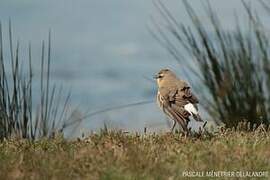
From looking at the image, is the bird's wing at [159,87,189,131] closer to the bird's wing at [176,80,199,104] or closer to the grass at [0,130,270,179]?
the bird's wing at [176,80,199,104]

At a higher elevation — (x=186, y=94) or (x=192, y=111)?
(x=186, y=94)

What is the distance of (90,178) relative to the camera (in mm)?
6613

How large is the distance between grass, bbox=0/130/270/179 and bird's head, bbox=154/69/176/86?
1181 mm

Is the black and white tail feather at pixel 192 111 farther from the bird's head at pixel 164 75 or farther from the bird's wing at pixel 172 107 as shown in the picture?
the bird's head at pixel 164 75

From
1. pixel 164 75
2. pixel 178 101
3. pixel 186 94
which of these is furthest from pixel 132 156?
pixel 164 75

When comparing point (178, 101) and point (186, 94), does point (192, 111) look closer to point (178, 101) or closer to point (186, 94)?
point (178, 101)

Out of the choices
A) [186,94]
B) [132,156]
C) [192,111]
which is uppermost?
[186,94]

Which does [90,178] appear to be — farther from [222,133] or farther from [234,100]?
[234,100]

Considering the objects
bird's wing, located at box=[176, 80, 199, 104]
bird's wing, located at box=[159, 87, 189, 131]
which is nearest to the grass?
bird's wing, located at box=[159, 87, 189, 131]

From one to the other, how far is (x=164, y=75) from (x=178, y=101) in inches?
40.8

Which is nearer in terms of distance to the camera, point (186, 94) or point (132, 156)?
point (132, 156)

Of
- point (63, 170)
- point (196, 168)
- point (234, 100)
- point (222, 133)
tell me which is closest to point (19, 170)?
point (63, 170)

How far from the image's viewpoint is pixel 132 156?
720 cm

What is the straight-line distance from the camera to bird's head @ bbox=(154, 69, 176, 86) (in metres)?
9.83
